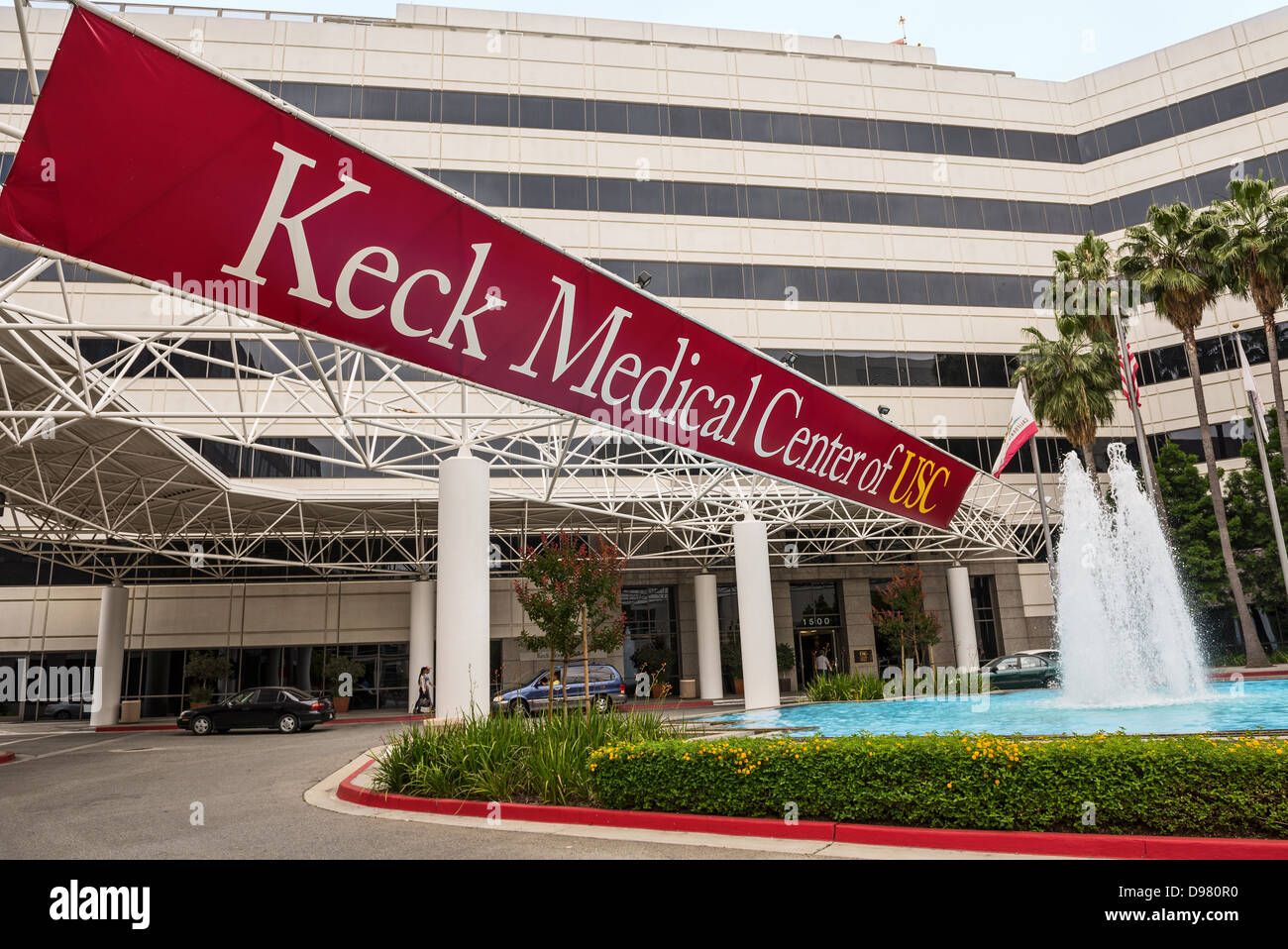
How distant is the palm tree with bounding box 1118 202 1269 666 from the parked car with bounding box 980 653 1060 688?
883 cm

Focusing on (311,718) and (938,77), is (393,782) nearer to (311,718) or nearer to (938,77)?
(311,718)

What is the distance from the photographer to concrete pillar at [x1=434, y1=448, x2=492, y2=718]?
14.7m

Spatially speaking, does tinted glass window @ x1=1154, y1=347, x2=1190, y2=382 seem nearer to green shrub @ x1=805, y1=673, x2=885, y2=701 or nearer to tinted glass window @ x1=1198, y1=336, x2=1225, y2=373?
tinted glass window @ x1=1198, y1=336, x2=1225, y2=373

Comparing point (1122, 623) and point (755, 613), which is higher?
point (755, 613)

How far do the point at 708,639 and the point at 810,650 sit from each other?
6234mm

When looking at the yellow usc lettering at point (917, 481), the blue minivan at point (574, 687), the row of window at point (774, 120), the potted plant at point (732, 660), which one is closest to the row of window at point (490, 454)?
the blue minivan at point (574, 687)

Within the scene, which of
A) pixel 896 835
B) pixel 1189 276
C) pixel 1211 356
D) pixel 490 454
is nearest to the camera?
pixel 896 835

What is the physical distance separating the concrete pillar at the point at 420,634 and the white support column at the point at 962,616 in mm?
21982

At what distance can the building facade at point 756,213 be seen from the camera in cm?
3297

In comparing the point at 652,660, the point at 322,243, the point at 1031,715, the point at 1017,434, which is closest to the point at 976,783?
the point at 322,243

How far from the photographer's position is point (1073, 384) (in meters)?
33.3

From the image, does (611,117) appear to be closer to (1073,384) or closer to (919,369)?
(919,369)

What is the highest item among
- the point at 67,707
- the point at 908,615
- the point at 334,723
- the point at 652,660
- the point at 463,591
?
the point at 463,591
